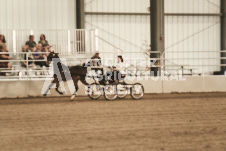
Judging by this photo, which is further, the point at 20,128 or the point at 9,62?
the point at 9,62

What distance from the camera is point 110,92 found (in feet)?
53.8

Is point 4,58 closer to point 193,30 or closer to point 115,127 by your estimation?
point 115,127

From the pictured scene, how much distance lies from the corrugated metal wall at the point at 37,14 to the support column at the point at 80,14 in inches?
9.5

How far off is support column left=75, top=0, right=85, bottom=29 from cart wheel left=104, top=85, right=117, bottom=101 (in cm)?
1088

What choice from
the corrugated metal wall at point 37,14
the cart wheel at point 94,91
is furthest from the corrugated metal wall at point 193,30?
the cart wheel at point 94,91

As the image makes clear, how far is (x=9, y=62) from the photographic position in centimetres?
1927

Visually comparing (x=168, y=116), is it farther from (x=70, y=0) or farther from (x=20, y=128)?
(x=70, y=0)

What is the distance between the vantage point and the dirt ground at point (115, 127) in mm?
7645

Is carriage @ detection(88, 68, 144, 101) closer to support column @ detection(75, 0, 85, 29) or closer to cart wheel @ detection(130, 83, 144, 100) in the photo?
cart wheel @ detection(130, 83, 144, 100)

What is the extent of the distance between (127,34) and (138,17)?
1262mm

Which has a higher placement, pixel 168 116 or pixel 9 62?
pixel 9 62

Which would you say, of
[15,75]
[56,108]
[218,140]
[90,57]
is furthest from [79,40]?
[218,140]

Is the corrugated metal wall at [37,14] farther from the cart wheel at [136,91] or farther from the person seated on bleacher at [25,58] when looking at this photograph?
the cart wheel at [136,91]

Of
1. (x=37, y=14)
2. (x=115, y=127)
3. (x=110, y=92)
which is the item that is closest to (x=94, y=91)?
(x=110, y=92)
